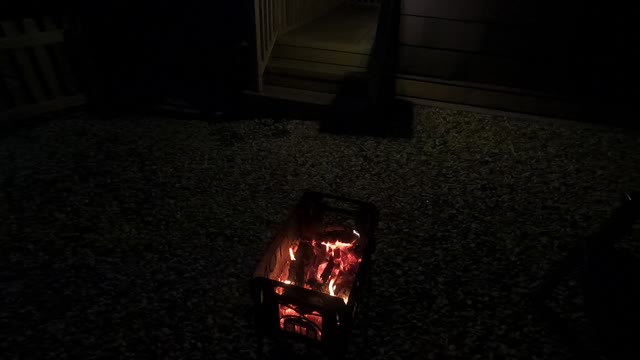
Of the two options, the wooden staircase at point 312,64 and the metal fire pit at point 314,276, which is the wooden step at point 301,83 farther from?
the metal fire pit at point 314,276

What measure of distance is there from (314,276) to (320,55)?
596 centimetres

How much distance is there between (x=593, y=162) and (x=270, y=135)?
5.53 m

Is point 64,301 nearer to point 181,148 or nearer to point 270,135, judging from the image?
point 181,148

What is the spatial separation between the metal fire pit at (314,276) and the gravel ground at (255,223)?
1.99ft

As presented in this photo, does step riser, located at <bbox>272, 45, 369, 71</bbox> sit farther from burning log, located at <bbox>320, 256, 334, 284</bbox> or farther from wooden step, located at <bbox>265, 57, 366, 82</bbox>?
burning log, located at <bbox>320, 256, 334, 284</bbox>

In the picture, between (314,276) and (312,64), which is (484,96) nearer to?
(312,64)

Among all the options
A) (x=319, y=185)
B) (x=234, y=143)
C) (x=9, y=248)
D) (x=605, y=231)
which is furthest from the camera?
(x=234, y=143)

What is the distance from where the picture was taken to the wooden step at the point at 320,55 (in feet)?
25.8

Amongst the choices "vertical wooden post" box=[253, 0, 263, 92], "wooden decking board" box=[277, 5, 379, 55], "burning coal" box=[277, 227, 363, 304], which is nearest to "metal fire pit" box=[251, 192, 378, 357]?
"burning coal" box=[277, 227, 363, 304]

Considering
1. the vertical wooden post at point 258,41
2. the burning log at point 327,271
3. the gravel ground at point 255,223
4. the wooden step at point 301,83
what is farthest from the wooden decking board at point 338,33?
the burning log at point 327,271

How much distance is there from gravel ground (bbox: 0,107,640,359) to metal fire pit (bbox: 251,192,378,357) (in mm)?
607

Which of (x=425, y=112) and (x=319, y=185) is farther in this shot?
(x=425, y=112)

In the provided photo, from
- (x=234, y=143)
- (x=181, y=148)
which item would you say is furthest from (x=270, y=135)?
(x=181, y=148)

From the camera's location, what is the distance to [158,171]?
5.63 m
